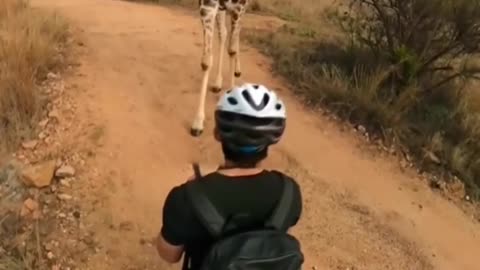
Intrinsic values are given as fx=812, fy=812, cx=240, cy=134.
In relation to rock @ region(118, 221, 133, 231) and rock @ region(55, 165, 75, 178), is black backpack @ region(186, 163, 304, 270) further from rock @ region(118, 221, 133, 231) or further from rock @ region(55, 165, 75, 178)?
rock @ region(55, 165, 75, 178)

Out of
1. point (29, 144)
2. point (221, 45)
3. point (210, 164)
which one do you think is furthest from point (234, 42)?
point (29, 144)

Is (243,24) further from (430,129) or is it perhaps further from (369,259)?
(369,259)

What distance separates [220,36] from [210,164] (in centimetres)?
181

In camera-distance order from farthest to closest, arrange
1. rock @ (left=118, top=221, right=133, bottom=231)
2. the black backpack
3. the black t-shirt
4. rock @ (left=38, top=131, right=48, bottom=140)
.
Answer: rock @ (left=38, top=131, right=48, bottom=140) < rock @ (left=118, top=221, right=133, bottom=231) < the black t-shirt < the black backpack

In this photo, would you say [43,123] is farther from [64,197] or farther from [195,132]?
[195,132]

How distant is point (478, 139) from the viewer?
861 centimetres

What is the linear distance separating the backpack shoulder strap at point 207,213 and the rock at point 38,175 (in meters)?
3.38

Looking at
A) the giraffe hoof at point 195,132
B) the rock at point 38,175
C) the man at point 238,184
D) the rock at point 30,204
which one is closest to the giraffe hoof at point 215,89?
the giraffe hoof at point 195,132

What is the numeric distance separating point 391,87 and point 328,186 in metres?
2.11

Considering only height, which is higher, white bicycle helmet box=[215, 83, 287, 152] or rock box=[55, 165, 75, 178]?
white bicycle helmet box=[215, 83, 287, 152]

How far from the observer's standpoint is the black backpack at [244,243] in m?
3.08

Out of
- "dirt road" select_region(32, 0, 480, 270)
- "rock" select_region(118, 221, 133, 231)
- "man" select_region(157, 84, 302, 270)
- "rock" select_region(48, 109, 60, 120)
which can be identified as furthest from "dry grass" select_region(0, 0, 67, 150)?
"man" select_region(157, 84, 302, 270)

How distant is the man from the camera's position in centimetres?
323

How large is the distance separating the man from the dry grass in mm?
3716
